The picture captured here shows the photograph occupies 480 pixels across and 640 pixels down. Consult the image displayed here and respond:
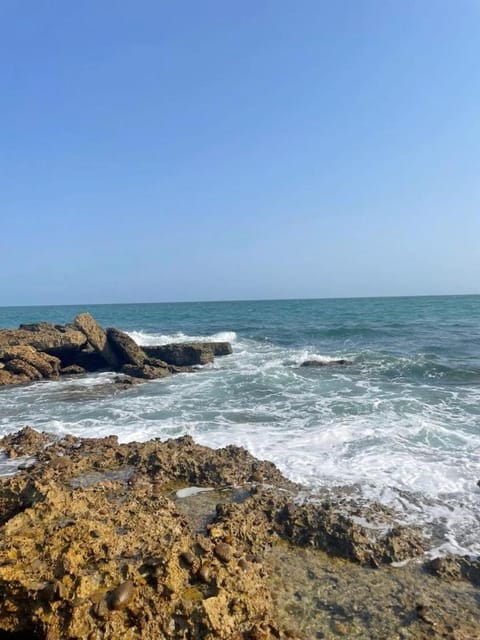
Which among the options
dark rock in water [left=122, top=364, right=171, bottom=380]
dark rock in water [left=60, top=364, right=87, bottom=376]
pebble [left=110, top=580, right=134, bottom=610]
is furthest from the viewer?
dark rock in water [left=60, top=364, right=87, bottom=376]

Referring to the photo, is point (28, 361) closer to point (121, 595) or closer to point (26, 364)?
point (26, 364)

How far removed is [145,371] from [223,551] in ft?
43.7

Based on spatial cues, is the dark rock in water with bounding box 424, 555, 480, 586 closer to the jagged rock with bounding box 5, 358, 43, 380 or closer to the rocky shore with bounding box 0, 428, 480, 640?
the rocky shore with bounding box 0, 428, 480, 640

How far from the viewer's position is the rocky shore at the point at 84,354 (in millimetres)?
16875

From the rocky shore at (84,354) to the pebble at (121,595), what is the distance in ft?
43.6

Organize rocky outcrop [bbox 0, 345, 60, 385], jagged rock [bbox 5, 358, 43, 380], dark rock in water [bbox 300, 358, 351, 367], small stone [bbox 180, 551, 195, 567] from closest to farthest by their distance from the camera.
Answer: small stone [bbox 180, 551, 195, 567]
rocky outcrop [bbox 0, 345, 60, 385]
jagged rock [bbox 5, 358, 43, 380]
dark rock in water [bbox 300, 358, 351, 367]

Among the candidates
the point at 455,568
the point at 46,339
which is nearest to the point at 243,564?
the point at 455,568

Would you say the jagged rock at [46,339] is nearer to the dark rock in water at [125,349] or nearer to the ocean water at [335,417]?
the dark rock in water at [125,349]

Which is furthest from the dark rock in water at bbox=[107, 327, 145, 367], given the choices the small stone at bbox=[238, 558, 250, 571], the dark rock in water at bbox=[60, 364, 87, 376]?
the small stone at bbox=[238, 558, 250, 571]

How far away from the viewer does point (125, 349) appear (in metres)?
18.6

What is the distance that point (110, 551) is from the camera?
146 inches

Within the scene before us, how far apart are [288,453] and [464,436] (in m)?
3.71

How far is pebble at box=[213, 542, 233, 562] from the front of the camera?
3834mm

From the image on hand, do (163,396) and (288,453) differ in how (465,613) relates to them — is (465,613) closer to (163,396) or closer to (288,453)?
(288,453)
